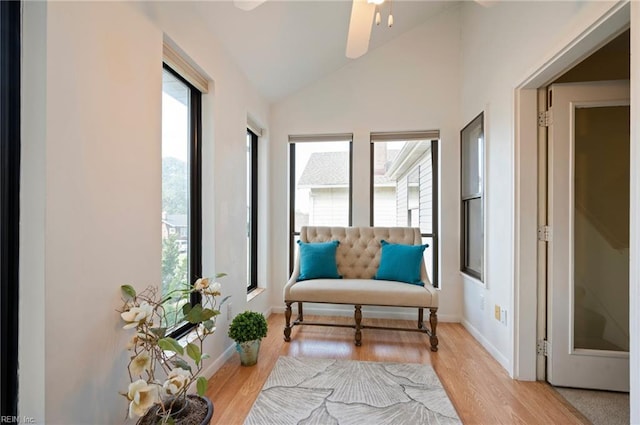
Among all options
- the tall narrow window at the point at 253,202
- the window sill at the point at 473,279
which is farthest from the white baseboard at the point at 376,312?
the tall narrow window at the point at 253,202

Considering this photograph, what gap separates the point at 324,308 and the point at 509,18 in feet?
10.3

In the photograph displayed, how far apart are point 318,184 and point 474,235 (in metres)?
1.77

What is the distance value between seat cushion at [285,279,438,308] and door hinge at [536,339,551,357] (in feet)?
2.34

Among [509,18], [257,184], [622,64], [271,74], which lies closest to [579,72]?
[622,64]

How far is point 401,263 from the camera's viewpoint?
2.88 metres

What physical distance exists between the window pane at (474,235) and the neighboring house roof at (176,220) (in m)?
2.47

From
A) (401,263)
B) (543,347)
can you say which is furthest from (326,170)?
(543,347)

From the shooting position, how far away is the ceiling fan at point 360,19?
1390mm

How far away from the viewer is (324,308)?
11.2 ft

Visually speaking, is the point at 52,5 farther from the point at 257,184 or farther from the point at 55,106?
the point at 257,184

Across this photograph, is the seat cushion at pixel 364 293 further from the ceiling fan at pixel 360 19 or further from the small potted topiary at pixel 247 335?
the ceiling fan at pixel 360 19

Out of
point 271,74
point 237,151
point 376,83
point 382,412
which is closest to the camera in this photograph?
point 382,412

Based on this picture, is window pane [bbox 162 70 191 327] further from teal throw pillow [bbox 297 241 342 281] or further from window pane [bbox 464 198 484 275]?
window pane [bbox 464 198 484 275]

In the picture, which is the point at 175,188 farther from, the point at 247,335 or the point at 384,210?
the point at 384,210
